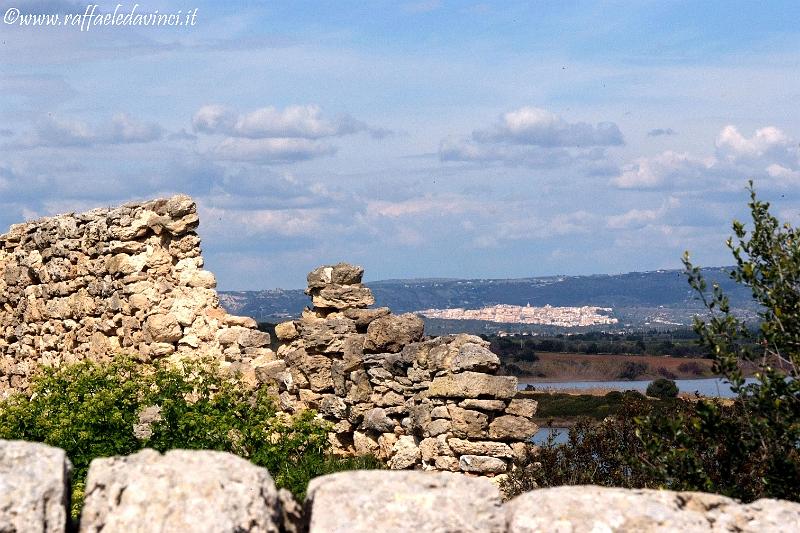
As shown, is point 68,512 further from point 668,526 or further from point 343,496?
point 668,526

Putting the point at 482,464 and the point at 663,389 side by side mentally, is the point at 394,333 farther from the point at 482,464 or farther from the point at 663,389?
the point at 663,389

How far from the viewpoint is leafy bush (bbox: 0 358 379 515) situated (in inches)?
436

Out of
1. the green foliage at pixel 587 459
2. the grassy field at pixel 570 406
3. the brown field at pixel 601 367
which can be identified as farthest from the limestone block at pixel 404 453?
the brown field at pixel 601 367

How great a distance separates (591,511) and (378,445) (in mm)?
8559

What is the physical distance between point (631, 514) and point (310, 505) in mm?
1317

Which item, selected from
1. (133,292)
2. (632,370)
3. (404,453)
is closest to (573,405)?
(133,292)

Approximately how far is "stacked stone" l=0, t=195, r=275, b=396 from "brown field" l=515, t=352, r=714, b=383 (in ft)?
106

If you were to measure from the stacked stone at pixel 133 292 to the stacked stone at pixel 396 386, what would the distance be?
1.01 meters

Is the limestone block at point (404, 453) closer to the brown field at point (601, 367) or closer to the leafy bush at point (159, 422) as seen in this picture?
the leafy bush at point (159, 422)

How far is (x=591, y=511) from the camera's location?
172 inches

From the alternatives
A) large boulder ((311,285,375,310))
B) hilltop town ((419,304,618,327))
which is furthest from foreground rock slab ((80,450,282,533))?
hilltop town ((419,304,618,327))

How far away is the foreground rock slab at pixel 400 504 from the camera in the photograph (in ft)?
14.3

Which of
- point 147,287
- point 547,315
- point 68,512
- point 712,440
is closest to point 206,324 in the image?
point 147,287

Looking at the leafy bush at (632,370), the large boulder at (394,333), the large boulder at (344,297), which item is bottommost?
the leafy bush at (632,370)
